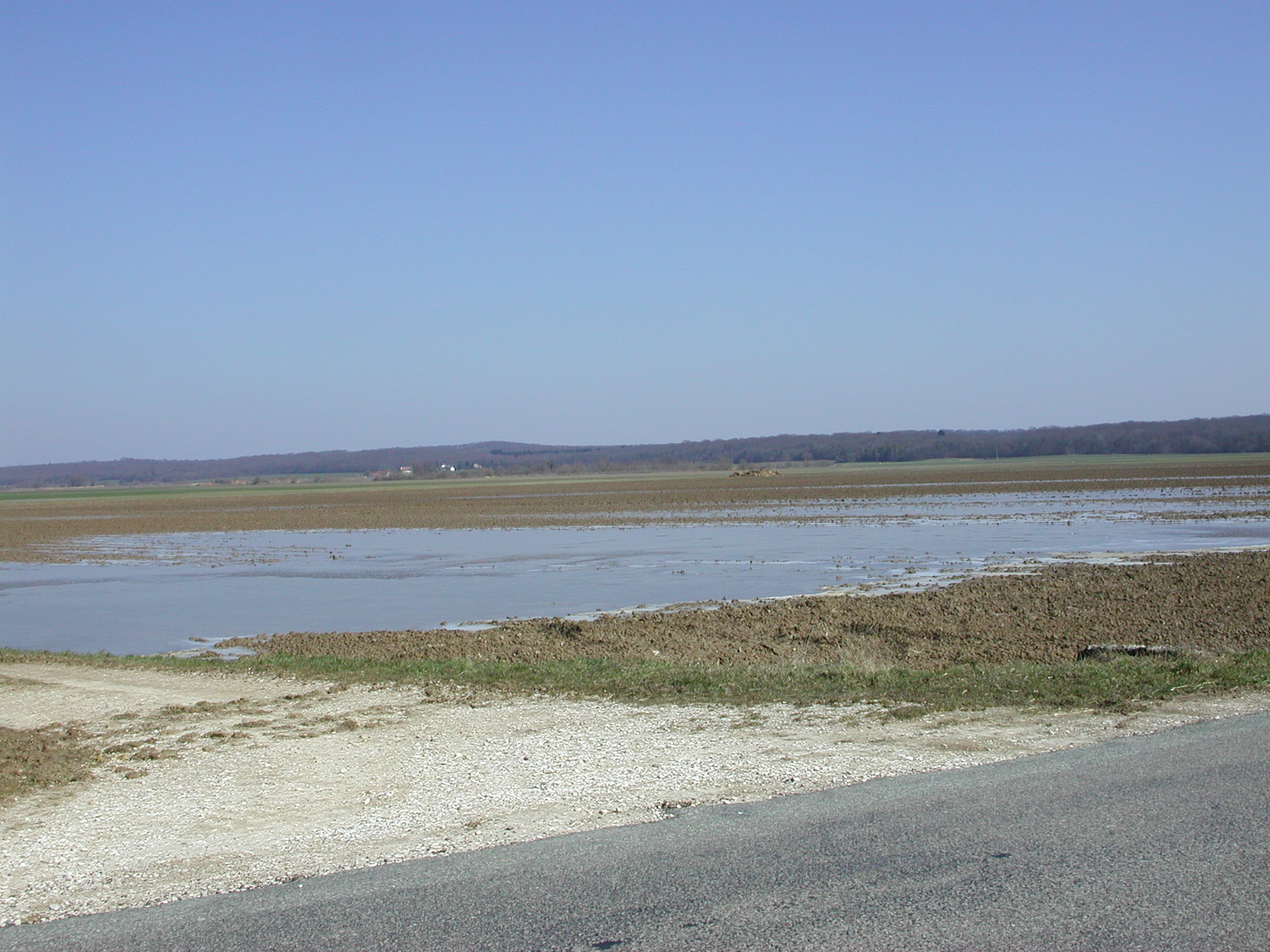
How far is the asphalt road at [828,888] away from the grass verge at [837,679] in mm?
3587

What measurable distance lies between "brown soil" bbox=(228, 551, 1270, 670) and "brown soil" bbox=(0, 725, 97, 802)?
5686 millimetres

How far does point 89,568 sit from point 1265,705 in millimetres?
36664

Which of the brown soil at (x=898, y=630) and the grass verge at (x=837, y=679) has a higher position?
the grass verge at (x=837, y=679)

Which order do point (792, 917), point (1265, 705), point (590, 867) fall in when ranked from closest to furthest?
point (792, 917)
point (590, 867)
point (1265, 705)

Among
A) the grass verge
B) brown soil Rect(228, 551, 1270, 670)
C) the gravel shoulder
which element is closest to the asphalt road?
the gravel shoulder

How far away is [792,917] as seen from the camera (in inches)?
229

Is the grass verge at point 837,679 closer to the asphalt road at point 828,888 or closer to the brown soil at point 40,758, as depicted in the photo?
the asphalt road at point 828,888

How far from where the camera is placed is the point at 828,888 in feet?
20.4

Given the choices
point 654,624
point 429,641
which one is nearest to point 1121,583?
point 654,624

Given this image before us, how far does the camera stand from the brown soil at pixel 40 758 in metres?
9.55

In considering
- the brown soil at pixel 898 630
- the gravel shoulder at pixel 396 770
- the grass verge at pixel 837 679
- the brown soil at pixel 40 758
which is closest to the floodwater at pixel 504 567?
the brown soil at pixel 898 630

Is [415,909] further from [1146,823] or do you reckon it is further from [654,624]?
[654,624]

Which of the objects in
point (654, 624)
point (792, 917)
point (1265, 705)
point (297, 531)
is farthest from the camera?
point (297, 531)

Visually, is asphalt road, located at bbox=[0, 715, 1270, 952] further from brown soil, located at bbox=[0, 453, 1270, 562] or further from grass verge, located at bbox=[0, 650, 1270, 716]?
brown soil, located at bbox=[0, 453, 1270, 562]
